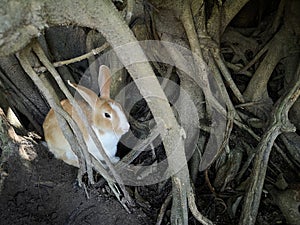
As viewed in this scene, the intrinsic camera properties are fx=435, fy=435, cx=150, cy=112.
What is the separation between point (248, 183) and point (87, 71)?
126 centimetres

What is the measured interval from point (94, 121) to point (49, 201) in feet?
1.72

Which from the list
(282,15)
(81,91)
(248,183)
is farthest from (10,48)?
(282,15)

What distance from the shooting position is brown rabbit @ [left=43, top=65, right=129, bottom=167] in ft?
7.93

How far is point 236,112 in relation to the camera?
2.63 m

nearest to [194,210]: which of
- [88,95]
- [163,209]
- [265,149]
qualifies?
[163,209]

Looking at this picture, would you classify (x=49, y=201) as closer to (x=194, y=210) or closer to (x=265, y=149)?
(x=194, y=210)

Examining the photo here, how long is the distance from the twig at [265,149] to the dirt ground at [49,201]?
0.53m

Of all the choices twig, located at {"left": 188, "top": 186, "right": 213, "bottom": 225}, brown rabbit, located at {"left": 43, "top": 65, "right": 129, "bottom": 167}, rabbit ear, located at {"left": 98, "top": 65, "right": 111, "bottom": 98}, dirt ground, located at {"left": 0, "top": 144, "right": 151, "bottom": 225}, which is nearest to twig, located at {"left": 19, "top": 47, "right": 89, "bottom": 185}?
dirt ground, located at {"left": 0, "top": 144, "right": 151, "bottom": 225}

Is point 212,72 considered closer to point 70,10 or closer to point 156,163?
point 156,163

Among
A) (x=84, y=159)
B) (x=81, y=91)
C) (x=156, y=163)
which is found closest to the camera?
(x=84, y=159)

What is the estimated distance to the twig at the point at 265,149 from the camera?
2.22 metres

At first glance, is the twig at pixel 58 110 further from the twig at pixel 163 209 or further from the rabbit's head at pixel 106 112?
the twig at pixel 163 209

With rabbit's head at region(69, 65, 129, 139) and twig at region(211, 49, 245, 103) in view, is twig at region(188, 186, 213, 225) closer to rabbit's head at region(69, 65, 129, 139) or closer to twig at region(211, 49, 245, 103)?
rabbit's head at region(69, 65, 129, 139)

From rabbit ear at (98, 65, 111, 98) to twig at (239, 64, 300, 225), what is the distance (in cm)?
90
